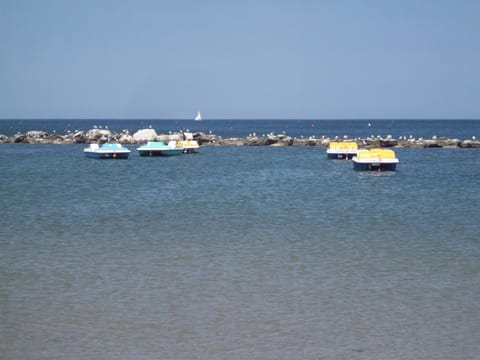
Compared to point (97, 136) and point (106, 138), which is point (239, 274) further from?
point (97, 136)

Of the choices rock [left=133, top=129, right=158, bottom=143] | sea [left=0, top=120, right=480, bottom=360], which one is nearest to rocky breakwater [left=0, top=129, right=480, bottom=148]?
rock [left=133, top=129, right=158, bottom=143]

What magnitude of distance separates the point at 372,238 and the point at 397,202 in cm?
1083

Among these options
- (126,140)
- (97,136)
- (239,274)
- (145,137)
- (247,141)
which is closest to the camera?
(239,274)

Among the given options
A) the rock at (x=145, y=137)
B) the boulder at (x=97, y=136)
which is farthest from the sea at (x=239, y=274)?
the boulder at (x=97, y=136)

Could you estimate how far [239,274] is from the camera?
17391 millimetres

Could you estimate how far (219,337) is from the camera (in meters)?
12.7

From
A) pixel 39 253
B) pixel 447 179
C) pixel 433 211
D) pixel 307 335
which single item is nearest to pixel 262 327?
pixel 307 335

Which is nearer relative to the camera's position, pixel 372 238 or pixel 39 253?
pixel 39 253

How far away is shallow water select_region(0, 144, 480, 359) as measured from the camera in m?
12.5

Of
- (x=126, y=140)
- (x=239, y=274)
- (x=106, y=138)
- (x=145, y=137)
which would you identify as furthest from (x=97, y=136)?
(x=239, y=274)

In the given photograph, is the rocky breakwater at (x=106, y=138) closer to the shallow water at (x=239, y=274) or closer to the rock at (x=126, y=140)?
the rock at (x=126, y=140)

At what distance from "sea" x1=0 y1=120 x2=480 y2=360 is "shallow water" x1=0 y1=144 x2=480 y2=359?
0.16 ft

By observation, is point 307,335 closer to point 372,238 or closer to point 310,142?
point 372,238

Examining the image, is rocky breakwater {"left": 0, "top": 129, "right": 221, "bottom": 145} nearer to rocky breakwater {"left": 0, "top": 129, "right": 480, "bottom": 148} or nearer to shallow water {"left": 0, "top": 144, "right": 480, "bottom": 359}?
rocky breakwater {"left": 0, "top": 129, "right": 480, "bottom": 148}
